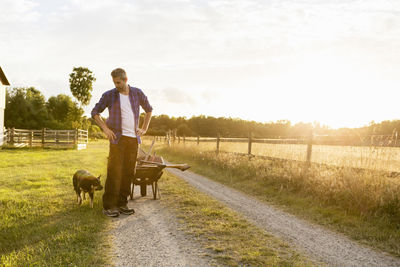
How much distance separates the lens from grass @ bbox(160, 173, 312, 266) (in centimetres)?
326

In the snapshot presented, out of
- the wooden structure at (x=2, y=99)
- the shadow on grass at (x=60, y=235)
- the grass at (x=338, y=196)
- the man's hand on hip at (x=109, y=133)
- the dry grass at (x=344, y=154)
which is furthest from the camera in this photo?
the wooden structure at (x=2, y=99)

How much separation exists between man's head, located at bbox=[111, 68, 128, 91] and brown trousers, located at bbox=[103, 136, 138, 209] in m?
A: 0.86

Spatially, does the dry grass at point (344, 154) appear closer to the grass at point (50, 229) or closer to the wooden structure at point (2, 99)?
the grass at point (50, 229)

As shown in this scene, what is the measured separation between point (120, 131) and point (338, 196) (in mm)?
4665

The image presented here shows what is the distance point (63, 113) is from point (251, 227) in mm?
62545

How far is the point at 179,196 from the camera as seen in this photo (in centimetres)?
659

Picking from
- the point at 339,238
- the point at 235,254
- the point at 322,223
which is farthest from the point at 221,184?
the point at 235,254

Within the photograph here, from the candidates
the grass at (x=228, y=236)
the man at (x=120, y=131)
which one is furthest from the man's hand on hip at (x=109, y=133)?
the grass at (x=228, y=236)

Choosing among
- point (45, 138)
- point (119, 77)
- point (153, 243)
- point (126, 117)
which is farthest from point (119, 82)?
point (45, 138)

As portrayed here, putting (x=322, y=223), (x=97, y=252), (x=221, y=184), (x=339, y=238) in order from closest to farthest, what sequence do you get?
(x=97, y=252) < (x=339, y=238) < (x=322, y=223) < (x=221, y=184)

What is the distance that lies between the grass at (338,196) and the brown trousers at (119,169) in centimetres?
342

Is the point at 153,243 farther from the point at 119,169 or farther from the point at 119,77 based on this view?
the point at 119,77

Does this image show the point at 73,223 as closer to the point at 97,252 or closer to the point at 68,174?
the point at 97,252

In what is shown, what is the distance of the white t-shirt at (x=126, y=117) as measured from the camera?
4594 millimetres
